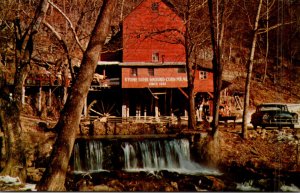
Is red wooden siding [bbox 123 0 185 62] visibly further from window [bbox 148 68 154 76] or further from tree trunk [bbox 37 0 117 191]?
tree trunk [bbox 37 0 117 191]

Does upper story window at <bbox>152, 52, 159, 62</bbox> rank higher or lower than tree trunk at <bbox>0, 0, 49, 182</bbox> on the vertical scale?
higher

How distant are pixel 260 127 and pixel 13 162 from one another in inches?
282

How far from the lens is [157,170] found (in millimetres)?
9961

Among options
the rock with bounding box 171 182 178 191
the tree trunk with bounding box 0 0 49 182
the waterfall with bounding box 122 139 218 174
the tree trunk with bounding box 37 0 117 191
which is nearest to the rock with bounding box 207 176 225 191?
the rock with bounding box 171 182 178 191

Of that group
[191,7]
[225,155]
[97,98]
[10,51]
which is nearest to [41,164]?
[10,51]

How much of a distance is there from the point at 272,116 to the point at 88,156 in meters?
6.04

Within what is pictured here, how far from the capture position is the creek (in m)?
7.52

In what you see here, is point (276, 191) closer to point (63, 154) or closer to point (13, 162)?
point (63, 154)

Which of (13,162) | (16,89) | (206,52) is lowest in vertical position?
(13,162)

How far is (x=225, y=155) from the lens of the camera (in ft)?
32.9

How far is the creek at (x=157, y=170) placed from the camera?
7516mm

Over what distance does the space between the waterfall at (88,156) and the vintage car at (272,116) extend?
4964 millimetres

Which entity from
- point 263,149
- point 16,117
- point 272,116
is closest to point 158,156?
point 263,149

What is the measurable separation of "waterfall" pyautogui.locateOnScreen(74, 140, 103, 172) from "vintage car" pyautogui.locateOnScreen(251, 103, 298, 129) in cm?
496
